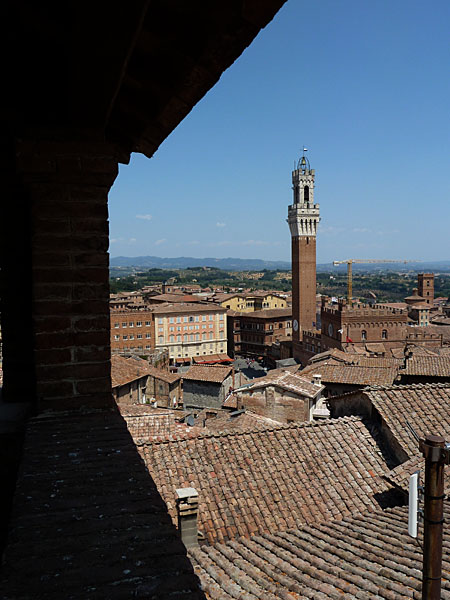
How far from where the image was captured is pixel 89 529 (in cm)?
176

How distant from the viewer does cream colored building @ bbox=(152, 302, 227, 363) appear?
197 feet

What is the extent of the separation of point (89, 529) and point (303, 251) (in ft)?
194

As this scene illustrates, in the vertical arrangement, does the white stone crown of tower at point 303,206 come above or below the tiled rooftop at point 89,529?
above

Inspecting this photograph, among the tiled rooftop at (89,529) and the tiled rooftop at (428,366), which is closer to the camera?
the tiled rooftop at (89,529)

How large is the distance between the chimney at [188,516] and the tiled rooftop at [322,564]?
1.34 feet

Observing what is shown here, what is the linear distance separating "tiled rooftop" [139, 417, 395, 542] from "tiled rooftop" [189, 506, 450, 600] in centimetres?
65

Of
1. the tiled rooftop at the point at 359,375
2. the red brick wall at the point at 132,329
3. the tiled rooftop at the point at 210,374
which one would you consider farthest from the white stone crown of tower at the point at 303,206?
the tiled rooftop at the point at 359,375

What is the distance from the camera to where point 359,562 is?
4980 mm

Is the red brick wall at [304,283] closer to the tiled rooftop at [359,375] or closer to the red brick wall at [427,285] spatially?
the tiled rooftop at [359,375]

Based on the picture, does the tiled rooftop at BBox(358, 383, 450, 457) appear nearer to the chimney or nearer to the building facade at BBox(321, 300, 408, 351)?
the chimney

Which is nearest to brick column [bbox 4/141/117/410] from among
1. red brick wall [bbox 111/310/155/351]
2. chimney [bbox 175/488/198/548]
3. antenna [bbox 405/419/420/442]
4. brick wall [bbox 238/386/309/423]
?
chimney [bbox 175/488/198/548]

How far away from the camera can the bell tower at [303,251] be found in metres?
58.1

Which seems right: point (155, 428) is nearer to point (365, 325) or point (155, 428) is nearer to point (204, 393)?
point (204, 393)

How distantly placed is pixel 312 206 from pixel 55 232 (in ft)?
198
